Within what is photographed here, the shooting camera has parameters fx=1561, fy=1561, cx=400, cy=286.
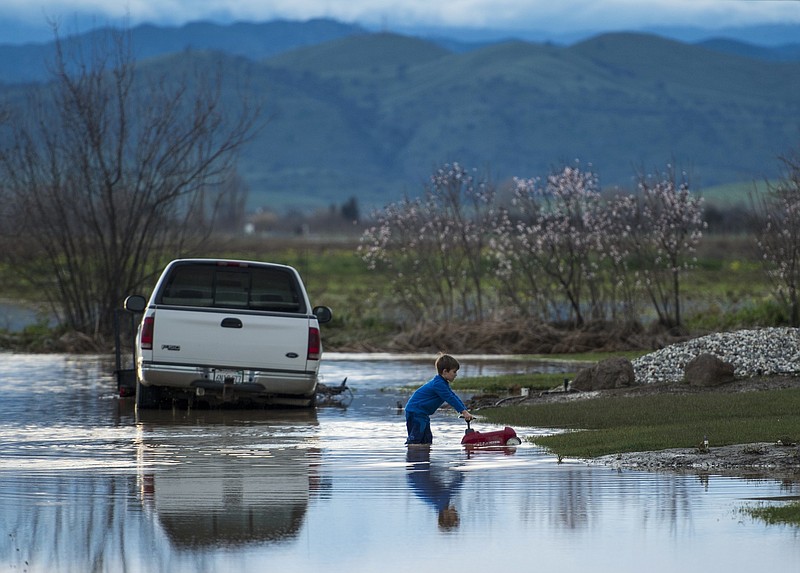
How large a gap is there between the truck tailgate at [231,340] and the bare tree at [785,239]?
1410cm

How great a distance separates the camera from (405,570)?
887 centimetres

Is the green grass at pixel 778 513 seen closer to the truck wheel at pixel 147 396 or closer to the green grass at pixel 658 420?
the green grass at pixel 658 420

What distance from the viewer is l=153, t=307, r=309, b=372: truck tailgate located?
61.7 feet

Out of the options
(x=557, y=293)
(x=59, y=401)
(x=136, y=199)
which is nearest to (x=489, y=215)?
(x=557, y=293)

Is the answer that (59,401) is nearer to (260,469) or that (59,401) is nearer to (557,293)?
(260,469)

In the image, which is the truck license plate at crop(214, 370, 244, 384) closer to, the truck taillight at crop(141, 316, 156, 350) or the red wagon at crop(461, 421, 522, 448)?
the truck taillight at crop(141, 316, 156, 350)

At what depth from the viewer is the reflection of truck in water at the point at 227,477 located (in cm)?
1027

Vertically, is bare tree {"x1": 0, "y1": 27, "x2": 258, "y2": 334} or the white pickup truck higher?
bare tree {"x1": 0, "y1": 27, "x2": 258, "y2": 334}

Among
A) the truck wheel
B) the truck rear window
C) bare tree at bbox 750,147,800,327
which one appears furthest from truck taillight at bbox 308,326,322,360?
bare tree at bbox 750,147,800,327

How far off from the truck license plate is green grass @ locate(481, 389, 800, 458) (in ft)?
9.85

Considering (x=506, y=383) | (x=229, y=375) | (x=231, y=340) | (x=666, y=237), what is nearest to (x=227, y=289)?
(x=231, y=340)

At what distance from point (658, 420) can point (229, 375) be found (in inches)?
209

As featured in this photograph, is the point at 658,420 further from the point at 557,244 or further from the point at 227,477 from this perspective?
the point at 557,244

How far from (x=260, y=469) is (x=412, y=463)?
1.37 meters
